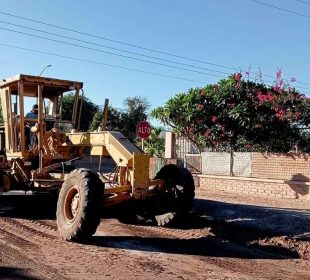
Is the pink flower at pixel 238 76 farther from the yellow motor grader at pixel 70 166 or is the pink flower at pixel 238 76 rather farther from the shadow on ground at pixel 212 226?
the yellow motor grader at pixel 70 166

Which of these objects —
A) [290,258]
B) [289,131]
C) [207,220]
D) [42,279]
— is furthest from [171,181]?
[289,131]

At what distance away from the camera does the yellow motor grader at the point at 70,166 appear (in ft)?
27.1

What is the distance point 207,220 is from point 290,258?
127 inches

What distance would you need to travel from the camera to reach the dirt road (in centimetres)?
641

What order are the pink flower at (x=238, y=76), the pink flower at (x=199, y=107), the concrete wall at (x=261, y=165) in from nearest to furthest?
the concrete wall at (x=261, y=165), the pink flower at (x=199, y=107), the pink flower at (x=238, y=76)

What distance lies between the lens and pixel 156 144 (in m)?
24.8

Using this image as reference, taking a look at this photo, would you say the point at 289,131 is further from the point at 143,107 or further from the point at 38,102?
the point at 143,107

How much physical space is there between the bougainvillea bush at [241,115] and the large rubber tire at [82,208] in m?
10.2

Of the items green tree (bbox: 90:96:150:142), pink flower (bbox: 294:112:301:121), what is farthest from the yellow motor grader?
green tree (bbox: 90:96:150:142)

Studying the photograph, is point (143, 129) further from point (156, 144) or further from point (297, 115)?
point (156, 144)

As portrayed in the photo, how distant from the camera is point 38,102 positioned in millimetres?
10891

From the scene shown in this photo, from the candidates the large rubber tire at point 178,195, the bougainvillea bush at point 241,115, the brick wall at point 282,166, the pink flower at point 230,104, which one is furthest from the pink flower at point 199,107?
the large rubber tire at point 178,195

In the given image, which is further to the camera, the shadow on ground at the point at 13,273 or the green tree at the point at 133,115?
the green tree at the point at 133,115

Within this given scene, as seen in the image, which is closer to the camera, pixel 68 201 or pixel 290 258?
pixel 290 258
